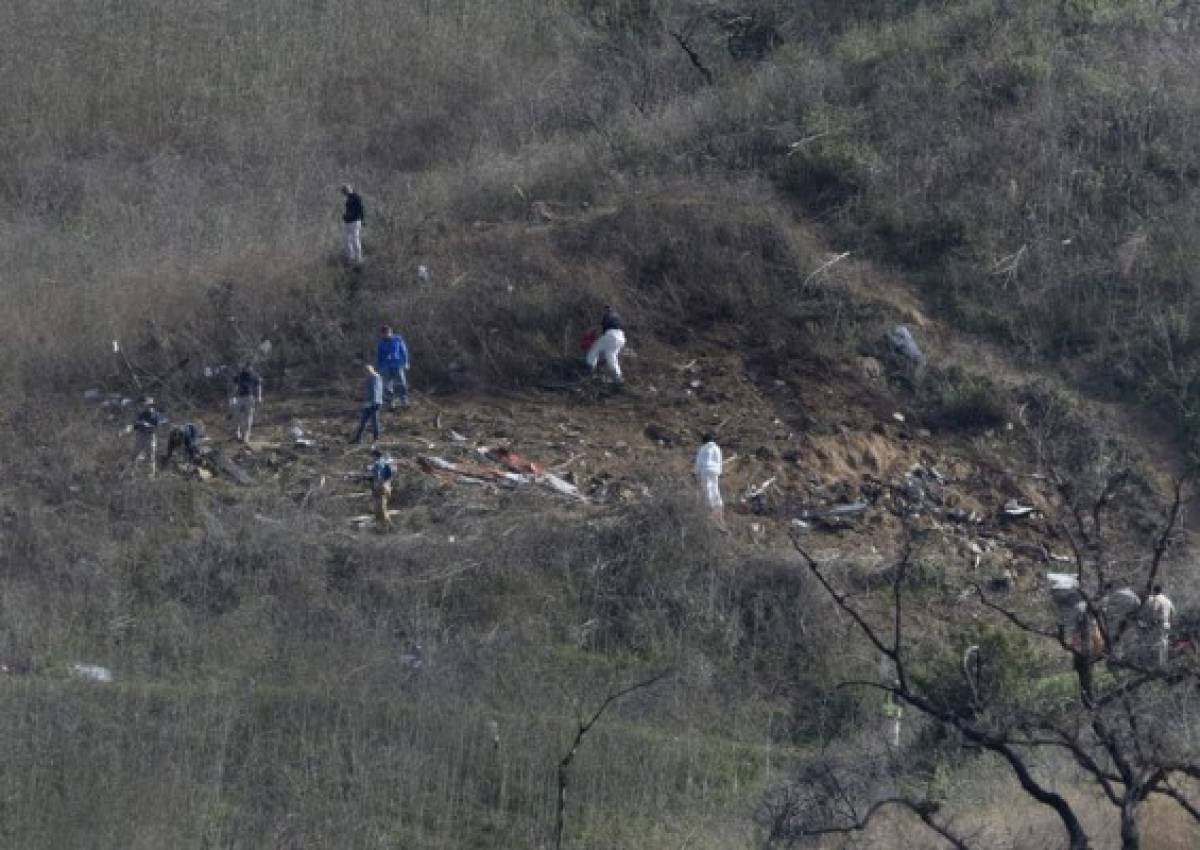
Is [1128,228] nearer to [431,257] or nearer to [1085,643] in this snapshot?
[431,257]

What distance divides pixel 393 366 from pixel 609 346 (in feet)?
7.31

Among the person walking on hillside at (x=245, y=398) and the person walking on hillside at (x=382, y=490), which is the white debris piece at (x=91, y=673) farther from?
the person walking on hillside at (x=245, y=398)

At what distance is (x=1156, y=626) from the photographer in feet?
36.6

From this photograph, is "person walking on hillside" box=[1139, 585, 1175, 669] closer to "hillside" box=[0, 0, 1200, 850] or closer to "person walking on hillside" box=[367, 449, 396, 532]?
"hillside" box=[0, 0, 1200, 850]

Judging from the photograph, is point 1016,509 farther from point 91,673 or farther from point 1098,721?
point 1098,721

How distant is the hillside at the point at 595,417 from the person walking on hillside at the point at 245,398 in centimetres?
45

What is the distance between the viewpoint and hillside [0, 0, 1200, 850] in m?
14.8

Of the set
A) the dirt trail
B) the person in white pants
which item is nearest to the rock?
the dirt trail

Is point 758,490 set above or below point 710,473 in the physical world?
below

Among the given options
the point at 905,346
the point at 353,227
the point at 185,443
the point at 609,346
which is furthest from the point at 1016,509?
the point at 353,227

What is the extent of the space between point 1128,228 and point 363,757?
12.9 meters

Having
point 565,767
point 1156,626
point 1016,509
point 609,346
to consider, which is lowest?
point 1016,509

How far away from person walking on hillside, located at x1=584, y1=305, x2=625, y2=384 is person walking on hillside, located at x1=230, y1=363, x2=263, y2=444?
3452 mm

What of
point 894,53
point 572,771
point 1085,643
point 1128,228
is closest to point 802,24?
point 894,53
